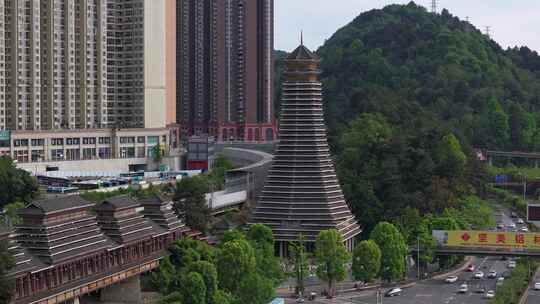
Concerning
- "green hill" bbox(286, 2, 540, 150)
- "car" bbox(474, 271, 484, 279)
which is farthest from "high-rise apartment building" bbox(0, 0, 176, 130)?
"car" bbox(474, 271, 484, 279)

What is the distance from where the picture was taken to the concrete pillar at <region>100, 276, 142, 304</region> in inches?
2410

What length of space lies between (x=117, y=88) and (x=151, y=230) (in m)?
49.2

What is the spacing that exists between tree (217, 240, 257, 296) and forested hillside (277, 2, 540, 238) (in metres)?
20.8

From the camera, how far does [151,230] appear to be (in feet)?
210

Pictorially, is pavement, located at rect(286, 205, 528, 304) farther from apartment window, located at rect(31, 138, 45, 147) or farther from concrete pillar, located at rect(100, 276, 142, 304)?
apartment window, located at rect(31, 138, 45, 147)

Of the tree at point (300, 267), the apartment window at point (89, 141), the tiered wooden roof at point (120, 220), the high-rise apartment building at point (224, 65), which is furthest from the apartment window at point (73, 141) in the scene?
the tiered wooden roof at point (120, 220)

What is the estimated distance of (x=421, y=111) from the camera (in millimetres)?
127688

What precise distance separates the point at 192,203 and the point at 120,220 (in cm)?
1346

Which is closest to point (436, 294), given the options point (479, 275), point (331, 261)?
point (331, 261)

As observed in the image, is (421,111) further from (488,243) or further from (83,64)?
(488,243)

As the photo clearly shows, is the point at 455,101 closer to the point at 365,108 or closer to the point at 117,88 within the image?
the point at 365,108

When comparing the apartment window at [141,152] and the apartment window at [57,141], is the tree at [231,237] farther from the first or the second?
the apartment window at [141,152]

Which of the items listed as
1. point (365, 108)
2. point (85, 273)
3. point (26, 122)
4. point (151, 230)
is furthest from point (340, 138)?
point (85, 273)

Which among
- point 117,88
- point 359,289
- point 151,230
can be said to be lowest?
point 359,289
